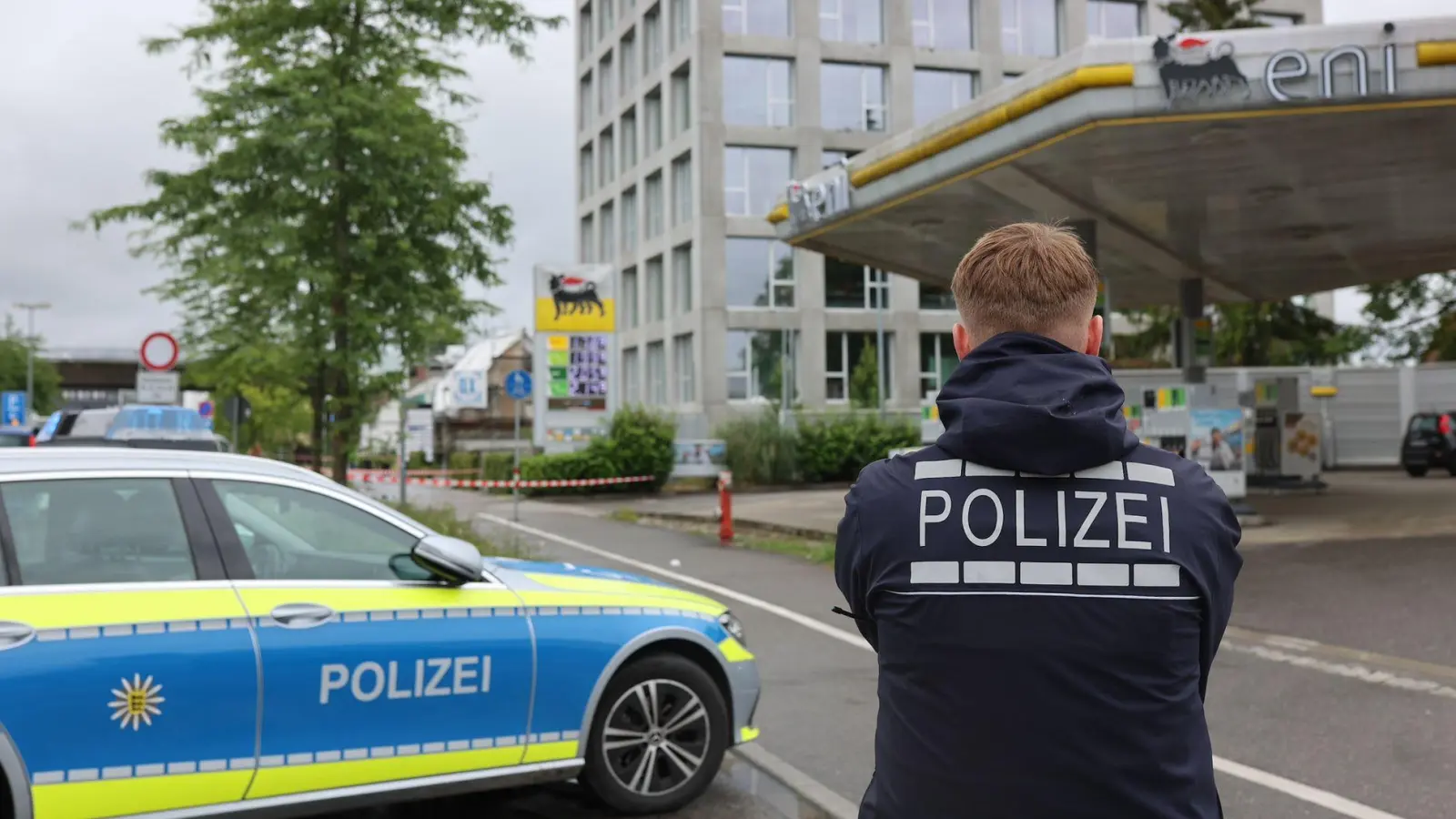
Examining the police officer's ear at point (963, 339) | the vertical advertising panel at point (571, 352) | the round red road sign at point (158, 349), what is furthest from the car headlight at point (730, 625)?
the vertical advertising panel at point (571, 352)

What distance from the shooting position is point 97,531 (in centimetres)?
441

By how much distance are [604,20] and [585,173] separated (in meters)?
6.50

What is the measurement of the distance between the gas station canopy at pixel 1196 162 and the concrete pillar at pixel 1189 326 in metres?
0.54

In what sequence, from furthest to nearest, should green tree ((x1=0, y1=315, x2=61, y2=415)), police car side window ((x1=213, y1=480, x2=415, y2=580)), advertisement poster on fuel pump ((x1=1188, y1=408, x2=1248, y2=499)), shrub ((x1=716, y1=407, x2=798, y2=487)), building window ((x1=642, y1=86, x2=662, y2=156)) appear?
1. green tree ((x1=0, y1=315, x2=61, y2=415))
2. building window ((x1=642, y1=86, x2=662, y2=156))
3. shrub ((x1=716, y1=407, x2=798, y2=487))
4. advertisement poster on fuel pump ((x1=1188, y1=408, x2=1248, y2=499))
5. police car side window ((x1=213, y1=480, x2=415, y2=580))

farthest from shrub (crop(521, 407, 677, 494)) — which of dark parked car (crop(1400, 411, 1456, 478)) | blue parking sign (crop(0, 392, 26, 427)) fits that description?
blue parking sign (crop(0, 392, 26, 427))

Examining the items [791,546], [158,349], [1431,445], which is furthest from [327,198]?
[1431,445]

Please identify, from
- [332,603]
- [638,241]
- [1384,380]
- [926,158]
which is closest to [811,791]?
[332,603]

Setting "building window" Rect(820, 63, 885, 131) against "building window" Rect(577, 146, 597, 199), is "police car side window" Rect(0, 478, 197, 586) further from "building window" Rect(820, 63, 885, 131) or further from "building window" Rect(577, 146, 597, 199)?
"building window" Rect(577, 146, 597, 199)

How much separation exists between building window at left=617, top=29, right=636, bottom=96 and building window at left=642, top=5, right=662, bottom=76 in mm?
1216

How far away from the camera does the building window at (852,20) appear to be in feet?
140

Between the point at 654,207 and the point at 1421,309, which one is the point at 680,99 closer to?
the point at 654,207

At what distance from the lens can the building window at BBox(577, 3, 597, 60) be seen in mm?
54094

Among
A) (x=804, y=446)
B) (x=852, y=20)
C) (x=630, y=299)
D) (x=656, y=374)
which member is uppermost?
(x=852, y=20)

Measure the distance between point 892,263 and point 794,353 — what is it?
17848 millimetres
